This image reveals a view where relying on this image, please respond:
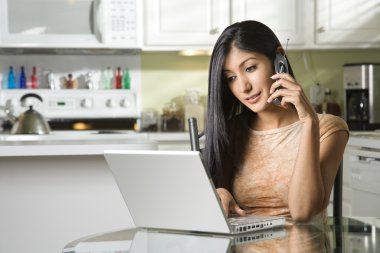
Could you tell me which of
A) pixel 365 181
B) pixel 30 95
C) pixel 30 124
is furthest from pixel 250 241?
pixel 30 95

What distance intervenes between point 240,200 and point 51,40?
8.77 ft

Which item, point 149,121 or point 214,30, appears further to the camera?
point 149,121

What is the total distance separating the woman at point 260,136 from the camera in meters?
1.56

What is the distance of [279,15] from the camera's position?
13.7 ft

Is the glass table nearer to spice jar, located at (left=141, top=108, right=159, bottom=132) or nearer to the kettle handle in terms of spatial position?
the kettle handle

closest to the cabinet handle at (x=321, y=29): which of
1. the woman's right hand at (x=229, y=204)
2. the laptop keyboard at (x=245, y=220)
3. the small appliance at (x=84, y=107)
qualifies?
the small appliance at (x=84, y=107)

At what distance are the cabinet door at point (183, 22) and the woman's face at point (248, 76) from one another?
8.30 feet

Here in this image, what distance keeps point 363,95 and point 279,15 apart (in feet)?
2.38

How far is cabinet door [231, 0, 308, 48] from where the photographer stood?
414cm

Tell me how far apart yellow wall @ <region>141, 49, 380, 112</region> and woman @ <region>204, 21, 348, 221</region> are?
2.75 m

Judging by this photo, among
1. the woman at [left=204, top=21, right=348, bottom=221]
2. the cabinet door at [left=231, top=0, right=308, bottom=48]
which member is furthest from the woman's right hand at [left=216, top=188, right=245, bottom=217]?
the cabinet door at [left=231, top=0, right=308, bottom=48]

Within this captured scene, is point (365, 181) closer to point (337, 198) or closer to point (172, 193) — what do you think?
point (337, 198)

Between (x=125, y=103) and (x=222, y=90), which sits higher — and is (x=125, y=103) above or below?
below

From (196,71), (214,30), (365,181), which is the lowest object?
(365,181)
